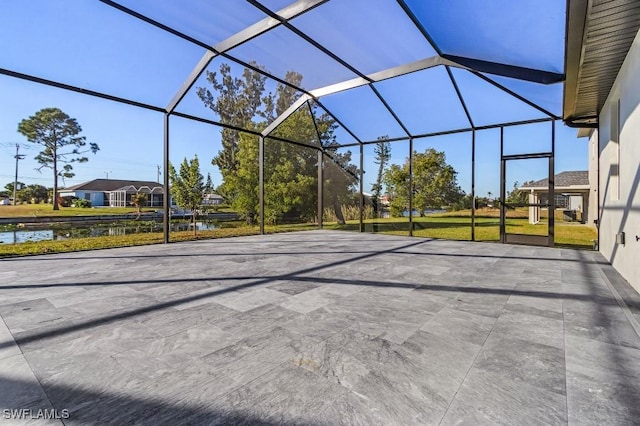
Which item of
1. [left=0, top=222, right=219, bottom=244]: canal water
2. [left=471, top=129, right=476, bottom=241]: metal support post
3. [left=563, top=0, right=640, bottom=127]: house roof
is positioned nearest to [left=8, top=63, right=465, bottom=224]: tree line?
[left=471, top=129, right=476, bottom=241]: metal support post

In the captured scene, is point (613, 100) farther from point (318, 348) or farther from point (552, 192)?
point (318, 348)

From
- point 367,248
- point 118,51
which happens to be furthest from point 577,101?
point 118,51

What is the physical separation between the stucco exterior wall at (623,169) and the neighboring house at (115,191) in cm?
1400

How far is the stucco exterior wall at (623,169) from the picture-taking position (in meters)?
3.34

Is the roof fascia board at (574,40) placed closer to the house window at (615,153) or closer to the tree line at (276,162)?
the house window at (615,153)

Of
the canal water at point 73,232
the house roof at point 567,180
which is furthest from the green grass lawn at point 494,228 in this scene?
the canal water at point 73,232

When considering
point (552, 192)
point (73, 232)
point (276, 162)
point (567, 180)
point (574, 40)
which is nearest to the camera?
point (574, 40)

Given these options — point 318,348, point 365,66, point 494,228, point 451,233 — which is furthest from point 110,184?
point 318,348

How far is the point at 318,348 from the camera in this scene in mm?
1927

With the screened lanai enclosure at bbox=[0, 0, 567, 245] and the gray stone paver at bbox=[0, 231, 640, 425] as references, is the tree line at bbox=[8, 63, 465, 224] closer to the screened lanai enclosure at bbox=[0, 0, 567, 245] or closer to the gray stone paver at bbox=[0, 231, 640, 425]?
the screened lanai enclosure at bbox=[0, 0, 567, 245]

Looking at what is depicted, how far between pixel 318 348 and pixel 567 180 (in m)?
8.82

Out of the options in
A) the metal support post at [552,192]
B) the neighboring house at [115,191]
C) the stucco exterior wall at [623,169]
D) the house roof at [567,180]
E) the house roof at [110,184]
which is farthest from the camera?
the house roof at [110,184]

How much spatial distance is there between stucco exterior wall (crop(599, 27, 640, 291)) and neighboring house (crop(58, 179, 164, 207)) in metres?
14.0

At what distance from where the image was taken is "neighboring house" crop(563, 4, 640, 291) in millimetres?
2834
